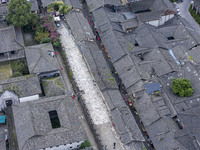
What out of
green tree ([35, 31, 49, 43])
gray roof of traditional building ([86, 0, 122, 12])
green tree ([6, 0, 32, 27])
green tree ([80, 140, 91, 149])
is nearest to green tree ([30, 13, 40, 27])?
green tree ([6, 0, 32, 27])

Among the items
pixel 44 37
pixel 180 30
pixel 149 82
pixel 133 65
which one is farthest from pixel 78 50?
pixel 180 30

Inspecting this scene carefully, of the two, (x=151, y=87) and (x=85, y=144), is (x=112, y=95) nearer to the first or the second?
(x=151, y=87)

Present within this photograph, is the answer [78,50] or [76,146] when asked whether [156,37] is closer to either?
[78,50]

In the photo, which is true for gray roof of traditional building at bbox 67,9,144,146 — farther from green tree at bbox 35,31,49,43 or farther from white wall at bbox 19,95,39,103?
white wall at bbox 19,95,39,103

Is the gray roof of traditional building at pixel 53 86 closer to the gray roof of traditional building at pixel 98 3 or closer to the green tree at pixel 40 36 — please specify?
the green tree at pixel 40 36

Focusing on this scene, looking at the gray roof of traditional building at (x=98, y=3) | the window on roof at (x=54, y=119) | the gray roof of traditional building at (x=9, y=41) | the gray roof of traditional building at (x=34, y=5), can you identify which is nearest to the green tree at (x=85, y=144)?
the window on roof at (x=54, y=119)

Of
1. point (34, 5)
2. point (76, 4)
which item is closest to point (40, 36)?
point (34, 5)

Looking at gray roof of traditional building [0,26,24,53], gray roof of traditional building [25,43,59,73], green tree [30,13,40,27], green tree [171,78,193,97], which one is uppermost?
green tree [30,13,40,27]
